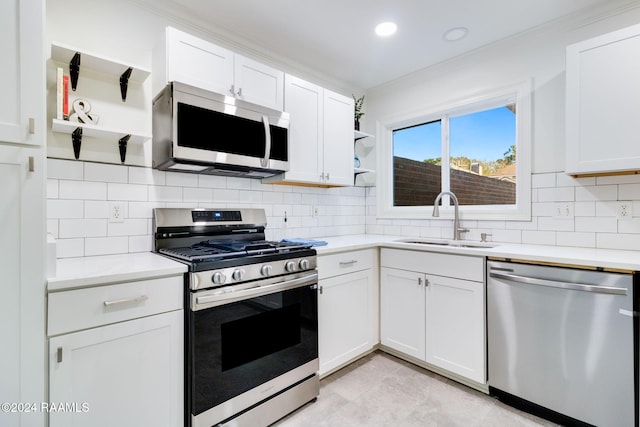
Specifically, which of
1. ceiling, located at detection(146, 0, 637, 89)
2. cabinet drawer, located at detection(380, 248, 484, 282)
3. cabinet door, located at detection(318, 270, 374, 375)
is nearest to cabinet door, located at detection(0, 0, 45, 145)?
ceiling, located at detection(146, 0, 637, 89)

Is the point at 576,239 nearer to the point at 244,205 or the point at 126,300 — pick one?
the point at 244,205

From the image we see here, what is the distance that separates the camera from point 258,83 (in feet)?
7.16

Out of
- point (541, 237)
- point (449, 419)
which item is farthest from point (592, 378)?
point (541, 237)

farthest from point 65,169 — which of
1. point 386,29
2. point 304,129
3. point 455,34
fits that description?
point 455,34

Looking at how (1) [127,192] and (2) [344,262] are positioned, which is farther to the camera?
(2) [344,262]

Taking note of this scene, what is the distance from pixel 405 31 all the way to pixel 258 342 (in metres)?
2.40

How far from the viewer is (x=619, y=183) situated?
1961 mm

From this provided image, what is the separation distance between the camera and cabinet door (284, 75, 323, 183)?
7.84ft

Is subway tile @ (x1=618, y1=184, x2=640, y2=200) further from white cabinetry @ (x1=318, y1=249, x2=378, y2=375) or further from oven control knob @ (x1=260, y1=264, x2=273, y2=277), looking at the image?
oven control knob @ (x1=260, y1=264, x2=273, y2=277)

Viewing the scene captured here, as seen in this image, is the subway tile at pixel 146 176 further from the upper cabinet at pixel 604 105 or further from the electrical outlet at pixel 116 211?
the upper cabinet at pixel 604 105

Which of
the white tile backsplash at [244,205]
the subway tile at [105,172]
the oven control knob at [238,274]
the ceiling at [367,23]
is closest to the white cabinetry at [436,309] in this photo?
the white tile backsplash at [244,205]

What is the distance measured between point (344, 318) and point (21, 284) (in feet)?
5.92

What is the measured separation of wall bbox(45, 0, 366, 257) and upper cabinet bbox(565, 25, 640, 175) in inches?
89.3

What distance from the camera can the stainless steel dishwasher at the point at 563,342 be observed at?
4.98ft
